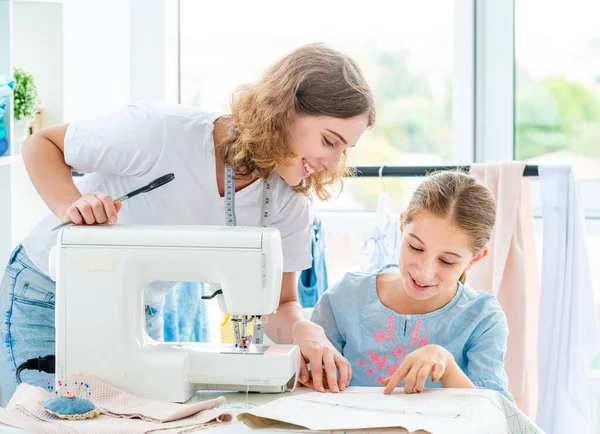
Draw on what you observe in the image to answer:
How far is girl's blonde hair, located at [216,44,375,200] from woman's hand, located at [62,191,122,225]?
0.28 meters

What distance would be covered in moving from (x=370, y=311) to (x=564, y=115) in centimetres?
143

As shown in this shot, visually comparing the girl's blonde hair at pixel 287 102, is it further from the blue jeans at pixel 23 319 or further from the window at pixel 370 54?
the window at pixel 370 54

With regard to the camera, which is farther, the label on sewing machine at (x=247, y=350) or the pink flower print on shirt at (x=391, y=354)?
the pink flower print on shirt at (x=391, y=354)

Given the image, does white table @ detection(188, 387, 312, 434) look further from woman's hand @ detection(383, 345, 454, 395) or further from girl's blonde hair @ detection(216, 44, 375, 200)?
girl's blonde hair @ detection(216, 44, 375, 200)

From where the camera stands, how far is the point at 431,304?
1607mm

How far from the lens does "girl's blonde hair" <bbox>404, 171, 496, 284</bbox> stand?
1.56 meters

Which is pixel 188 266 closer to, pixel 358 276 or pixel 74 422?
pixel 74 422

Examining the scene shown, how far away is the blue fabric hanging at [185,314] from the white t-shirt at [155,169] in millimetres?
606

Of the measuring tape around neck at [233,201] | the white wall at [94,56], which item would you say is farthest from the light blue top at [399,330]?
the white wall at [94,56]

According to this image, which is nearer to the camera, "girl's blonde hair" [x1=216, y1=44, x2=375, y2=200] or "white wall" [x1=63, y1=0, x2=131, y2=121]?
"girl's blonde hair" [x1=216, y1=44, x2=375, y2=200]

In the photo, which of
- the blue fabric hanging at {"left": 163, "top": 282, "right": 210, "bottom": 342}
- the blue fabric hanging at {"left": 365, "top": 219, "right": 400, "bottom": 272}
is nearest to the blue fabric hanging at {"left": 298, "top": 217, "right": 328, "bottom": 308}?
the blue fabric hanging at {"left": 365, "top": 219, "right": 400, "bottom": 272}

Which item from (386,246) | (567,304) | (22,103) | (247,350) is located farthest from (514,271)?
(22,103)

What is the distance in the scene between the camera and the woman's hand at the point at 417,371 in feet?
4.15

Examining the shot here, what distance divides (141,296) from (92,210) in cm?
16
